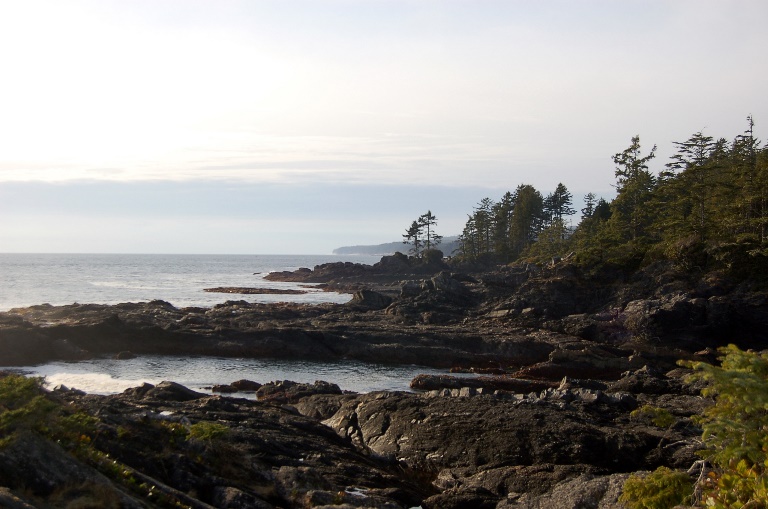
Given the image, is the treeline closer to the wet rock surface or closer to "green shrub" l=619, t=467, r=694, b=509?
the wet rock surface

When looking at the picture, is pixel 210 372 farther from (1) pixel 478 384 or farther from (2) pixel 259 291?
(2) pixel 259 291

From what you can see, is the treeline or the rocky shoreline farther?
the treeline

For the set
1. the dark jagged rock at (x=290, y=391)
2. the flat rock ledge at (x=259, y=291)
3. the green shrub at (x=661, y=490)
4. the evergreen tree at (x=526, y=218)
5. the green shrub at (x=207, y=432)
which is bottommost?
the dark jagged rock at (x=290, y=391)

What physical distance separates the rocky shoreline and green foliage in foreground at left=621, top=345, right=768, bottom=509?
13.0ft

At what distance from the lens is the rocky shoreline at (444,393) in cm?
1672

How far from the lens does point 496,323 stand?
5488cm

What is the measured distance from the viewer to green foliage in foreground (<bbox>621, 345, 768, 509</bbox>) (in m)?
10.9

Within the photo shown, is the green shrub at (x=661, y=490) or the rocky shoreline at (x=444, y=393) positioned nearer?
the green shrub at (x=661, y=490)

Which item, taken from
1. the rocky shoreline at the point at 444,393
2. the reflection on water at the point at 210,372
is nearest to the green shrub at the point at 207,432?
the rocky shoreline at the point at 444,393

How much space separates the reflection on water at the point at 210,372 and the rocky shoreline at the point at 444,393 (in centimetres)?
248

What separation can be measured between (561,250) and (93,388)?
66404 mm

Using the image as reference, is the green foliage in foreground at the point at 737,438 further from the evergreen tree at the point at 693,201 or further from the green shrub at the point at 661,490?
the evergreen tree at the point at 693,201

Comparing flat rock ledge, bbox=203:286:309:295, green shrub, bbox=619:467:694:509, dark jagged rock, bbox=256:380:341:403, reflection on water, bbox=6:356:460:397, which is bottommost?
reflection on water, bbox=6:356:460:397

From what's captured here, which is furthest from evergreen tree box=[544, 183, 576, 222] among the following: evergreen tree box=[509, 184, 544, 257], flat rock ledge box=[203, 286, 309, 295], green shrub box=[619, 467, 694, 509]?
green shrub box=[619, 467, 694, 509]
